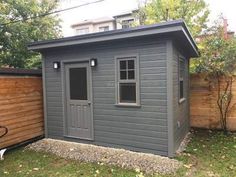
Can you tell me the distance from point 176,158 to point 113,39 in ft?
9.77

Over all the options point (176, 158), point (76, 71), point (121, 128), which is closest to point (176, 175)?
point (176, 158)

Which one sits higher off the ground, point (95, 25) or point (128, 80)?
point (95, 25)

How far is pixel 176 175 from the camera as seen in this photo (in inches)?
167

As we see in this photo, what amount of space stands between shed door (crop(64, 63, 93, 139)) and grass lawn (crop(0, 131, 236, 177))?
3.57ft

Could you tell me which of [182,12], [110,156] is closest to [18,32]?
[182,12]

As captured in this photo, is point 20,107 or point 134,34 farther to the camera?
point 20,107

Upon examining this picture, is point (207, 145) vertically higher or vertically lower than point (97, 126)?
lower

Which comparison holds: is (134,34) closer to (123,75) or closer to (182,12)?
(123,75)

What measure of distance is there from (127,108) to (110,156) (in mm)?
1163

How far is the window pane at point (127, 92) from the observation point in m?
5.41

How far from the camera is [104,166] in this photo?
15.5 feet

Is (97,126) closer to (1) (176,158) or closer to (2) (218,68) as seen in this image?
(1) (176,158)

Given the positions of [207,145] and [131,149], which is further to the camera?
[207,145]

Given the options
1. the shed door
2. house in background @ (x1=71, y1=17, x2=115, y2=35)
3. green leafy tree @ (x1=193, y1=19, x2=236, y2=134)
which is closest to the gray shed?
the shed door
